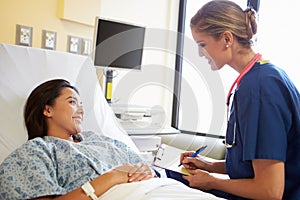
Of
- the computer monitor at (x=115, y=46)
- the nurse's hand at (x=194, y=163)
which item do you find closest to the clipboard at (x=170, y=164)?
the nurse's hand at (x=194, y=163)

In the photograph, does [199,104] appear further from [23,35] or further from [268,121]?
[268,121]

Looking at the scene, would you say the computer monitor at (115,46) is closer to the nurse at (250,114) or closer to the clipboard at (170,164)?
the clipboard at (170,164)

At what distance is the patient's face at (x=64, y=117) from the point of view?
1.33 meters

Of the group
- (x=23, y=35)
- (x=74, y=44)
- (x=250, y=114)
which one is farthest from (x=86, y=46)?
(x=250, y=114)

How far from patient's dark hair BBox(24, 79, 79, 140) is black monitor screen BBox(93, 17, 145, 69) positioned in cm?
81

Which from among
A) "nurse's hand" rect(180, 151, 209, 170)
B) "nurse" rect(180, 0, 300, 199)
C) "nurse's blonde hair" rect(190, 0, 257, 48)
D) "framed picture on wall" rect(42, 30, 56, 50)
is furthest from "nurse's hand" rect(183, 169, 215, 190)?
"framed picture on wall" rect(42, 30, 56, 50)

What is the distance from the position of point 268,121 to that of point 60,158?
70 cm

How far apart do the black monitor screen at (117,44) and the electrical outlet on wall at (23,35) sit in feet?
1.33

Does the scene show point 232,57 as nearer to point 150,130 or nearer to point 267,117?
point 267,117

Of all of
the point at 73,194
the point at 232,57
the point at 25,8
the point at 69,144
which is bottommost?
the point at 73,194

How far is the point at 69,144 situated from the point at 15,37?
1088mm

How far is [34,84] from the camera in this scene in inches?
60.9

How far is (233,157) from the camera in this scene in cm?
115

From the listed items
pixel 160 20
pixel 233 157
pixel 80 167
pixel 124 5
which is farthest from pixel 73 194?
pixel 160 20
